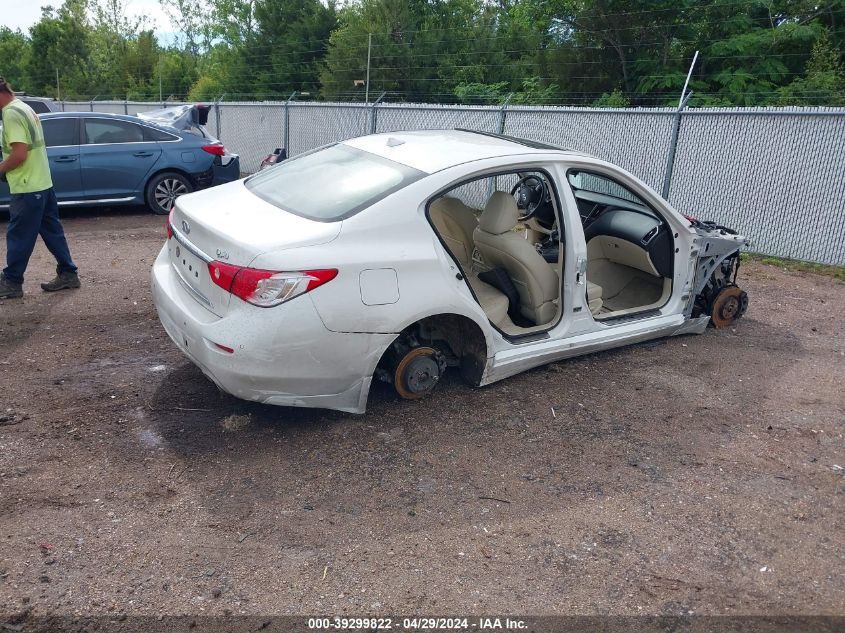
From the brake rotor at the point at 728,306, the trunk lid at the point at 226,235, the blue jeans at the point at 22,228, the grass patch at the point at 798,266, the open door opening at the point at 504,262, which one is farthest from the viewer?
the grass patch at the point at 798,266

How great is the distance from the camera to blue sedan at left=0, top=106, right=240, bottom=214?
9922 mm

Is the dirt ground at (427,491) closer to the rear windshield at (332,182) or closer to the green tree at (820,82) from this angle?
the rear windshield at (332,182)

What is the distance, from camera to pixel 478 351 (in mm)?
4355

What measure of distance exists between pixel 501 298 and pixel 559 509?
5.44ft

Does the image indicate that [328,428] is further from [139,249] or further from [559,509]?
[139,249]

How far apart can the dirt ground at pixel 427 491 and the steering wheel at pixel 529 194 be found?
1277 mm

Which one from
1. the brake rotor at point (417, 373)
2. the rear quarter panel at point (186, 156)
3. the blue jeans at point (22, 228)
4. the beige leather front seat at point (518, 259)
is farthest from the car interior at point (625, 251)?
the rear quarter panel at point (186, 156)

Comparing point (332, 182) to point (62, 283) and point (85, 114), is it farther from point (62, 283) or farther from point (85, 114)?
point (85, 114)

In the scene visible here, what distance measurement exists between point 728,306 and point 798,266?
3544mm

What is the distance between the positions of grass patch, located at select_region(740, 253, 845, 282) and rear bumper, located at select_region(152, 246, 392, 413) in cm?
682

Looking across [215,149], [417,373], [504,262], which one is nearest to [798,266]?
[504,262]

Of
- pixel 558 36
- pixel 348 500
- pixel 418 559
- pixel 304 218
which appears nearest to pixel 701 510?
pixel 418 559

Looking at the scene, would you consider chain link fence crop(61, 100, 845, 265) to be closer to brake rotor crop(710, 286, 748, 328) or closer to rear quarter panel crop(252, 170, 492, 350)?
brake rotor crop(710, 286, 748, 328)

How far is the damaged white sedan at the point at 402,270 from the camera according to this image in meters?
3.54
